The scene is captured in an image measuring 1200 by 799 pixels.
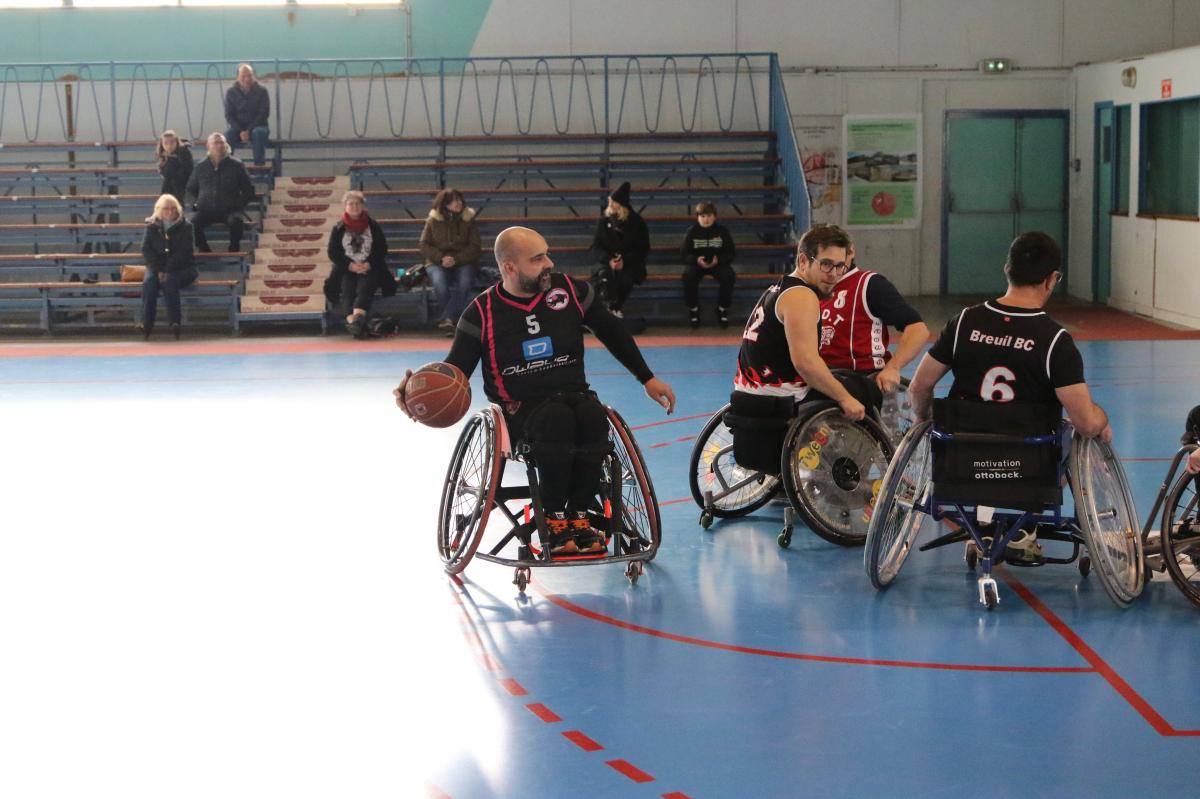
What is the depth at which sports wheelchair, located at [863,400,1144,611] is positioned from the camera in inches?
178

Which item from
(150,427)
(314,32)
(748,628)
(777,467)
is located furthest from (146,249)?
(748,628)

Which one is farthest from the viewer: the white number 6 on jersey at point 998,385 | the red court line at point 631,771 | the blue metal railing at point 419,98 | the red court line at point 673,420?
the blue metal railing at point 419,98

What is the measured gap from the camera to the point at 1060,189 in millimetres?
16016

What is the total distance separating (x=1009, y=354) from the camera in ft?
14.9

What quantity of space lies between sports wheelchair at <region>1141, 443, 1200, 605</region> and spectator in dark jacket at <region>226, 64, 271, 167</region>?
452 inches

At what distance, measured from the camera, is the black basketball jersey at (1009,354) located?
14.7 feet

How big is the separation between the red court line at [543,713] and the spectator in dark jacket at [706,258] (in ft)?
31.5

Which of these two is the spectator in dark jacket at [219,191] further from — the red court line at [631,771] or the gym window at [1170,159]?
the red court line at [631,771]

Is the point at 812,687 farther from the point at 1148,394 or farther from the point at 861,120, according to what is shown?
the point at 861,120

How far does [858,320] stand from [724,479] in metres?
0.87

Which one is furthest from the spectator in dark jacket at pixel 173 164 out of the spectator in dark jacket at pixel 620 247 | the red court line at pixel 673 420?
the red court line at pixel 673 420

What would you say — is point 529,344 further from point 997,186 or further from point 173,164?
point 997,186

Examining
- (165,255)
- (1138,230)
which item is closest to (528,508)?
(165,255)

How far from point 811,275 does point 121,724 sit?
2988 mm
